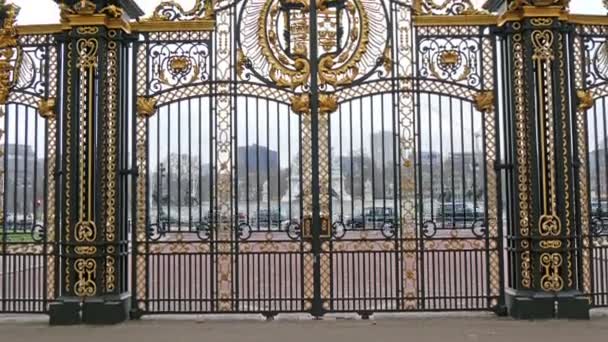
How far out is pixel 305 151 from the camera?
26.9ft

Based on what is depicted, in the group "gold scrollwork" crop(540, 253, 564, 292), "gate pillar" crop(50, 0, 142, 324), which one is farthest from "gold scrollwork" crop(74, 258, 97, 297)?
"gold scrollwork" crop(540, 253, 564, 292)

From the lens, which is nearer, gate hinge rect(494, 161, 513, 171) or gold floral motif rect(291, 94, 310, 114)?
gate hinge rect(494, 161, 513, 171)

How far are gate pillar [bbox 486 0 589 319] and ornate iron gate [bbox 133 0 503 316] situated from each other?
303 millimetres

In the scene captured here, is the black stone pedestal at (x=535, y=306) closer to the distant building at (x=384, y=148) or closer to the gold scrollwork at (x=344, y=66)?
the distant building at (x=384, y=148)

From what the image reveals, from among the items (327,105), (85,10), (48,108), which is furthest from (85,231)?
(327,105)

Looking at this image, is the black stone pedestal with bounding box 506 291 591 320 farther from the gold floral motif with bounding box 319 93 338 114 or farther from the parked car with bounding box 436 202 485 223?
the gold floral motif with bounding box 319 93 338 114

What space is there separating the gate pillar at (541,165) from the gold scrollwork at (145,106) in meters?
4.53

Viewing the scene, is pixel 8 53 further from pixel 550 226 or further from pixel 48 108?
pixel 550 226

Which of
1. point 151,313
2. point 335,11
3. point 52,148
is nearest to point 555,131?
point 335,11

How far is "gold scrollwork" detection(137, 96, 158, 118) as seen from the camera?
8.25 m

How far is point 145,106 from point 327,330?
3623 millimetres

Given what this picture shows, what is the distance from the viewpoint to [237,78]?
8.30 metres

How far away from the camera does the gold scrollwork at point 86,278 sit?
7844 millimetres

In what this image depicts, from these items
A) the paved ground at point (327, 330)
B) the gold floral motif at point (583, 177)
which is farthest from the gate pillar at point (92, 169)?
the gold floral motif at point (583, 177)
